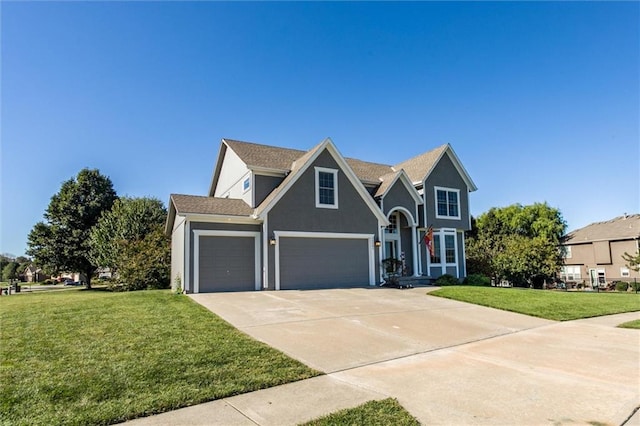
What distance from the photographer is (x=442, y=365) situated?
6.41 meters

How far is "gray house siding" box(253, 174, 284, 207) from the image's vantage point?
60.0 feet

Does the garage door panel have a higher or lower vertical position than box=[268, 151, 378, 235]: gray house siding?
lower

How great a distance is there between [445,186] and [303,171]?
1118cm

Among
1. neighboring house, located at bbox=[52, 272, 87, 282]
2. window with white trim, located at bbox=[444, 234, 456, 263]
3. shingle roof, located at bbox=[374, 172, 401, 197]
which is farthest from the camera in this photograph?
neighboring house, located at bbox=[52, 272, 87, 282]

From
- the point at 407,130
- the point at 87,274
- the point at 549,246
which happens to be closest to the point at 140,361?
the point at 407,130

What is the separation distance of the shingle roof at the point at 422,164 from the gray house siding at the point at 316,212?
19.8 ft

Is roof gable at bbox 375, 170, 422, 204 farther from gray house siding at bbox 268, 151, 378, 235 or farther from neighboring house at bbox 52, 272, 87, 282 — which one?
neighboring house at bbox 52, 272, 87, 282

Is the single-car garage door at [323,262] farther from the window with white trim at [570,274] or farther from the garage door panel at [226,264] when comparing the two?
the window with white trim at [570,274]

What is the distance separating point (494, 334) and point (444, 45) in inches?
466

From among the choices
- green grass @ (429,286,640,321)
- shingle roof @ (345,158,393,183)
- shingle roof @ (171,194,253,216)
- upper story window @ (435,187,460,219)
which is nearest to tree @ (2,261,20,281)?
shingle roof @ (171,194,253,216)

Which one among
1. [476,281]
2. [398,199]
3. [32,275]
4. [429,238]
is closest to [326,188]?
[398,199]

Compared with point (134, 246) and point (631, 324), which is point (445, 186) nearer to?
point (631, 324)

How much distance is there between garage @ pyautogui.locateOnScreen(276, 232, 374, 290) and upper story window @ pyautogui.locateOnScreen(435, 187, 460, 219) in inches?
278

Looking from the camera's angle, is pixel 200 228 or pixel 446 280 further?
pixel 446 280
